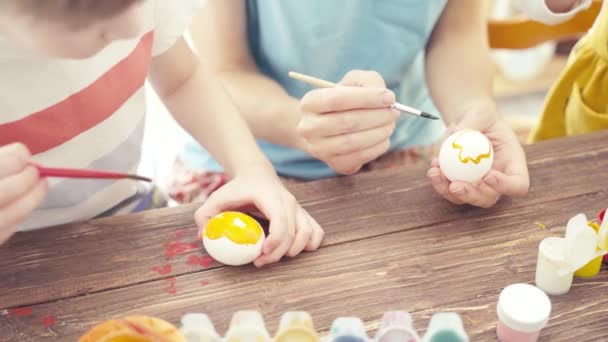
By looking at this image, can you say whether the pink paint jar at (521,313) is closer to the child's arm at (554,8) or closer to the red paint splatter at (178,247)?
the red paint splatter at (178,247)

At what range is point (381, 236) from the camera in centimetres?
78

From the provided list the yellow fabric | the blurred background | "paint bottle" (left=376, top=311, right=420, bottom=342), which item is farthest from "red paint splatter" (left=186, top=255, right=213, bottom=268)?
the blurred background

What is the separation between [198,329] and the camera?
0.64m

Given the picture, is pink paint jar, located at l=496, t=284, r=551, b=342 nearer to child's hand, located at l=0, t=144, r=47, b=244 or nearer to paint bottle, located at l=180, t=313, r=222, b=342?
paint bottle, located at l=180, t=313, r=222, b=342

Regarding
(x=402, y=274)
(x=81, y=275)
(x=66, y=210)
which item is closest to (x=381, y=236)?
(x=402, y=274)

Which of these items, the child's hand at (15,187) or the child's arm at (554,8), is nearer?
the child's hand at (15,187)

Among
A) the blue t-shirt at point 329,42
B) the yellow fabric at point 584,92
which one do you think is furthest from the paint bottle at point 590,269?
the blue t-shirt at point 329,42

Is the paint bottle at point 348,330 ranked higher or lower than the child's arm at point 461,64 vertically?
higher

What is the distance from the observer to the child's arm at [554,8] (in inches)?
40.5

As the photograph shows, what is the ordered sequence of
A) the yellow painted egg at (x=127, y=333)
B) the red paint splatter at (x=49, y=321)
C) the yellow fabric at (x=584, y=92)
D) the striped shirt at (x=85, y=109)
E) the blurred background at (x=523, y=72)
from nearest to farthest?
the yellow painted egg at (x=127, y=333), the red paint splatter at (x=49, y=321), the striped shirt at (x=85, y=109), the yellow fabric at (x=584, y=92), the blurred background at (x=523, y=72)

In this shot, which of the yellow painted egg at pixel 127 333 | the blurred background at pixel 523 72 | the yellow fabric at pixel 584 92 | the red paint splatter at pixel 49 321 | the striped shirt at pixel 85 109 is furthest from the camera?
the blurred background at pixel 523 72

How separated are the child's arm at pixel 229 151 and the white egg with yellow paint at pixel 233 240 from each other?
14mm

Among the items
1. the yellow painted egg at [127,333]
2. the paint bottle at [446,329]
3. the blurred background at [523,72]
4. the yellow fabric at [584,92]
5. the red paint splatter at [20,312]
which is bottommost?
the blurred background at [523,72]

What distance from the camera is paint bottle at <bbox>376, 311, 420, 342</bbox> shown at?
0.63 m
